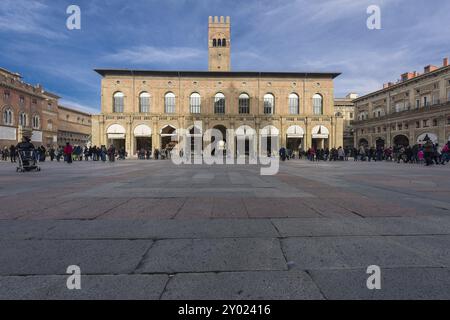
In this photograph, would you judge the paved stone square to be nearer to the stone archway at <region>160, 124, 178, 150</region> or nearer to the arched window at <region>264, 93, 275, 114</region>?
the stone archway at <region>160, 124, 178, 150</region>

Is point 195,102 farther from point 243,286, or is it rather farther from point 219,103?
point 243,286

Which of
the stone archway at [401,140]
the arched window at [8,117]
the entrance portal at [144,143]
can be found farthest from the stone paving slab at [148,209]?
the stone archway at [401,140]

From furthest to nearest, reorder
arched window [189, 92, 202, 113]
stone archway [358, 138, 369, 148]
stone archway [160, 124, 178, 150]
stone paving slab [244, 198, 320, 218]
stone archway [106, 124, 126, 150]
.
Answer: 1. stone archway [358, 138, 369, 148]
2. arched window [189, 92, 202, 113]
3. stone archway [160, 124, 178, 150]
4. stone archway [106, 124, 126, 150]
5. stone paving slab [244, 198, 320, 218]

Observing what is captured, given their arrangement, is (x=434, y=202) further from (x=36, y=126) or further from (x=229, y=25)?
(x=36, y=126)

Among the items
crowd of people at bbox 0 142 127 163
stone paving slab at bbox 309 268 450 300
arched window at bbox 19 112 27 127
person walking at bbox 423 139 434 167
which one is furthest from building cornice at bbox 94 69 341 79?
stone paving slab at bbox 309 268 450 300

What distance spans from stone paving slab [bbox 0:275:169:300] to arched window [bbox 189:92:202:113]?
3596 cm

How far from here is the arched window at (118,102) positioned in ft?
119

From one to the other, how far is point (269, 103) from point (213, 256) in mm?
37119

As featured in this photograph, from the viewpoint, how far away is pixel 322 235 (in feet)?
9.96

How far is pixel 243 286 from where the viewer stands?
6.23 ft

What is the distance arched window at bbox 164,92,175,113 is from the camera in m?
36.8

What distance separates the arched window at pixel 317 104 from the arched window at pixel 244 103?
35.2ft

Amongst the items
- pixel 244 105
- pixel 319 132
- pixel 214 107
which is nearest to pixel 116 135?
pixel 214 107

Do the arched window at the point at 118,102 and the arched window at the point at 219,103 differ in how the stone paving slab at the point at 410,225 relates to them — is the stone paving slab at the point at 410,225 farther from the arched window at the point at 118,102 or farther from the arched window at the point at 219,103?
the arched window at the point at 118,102
